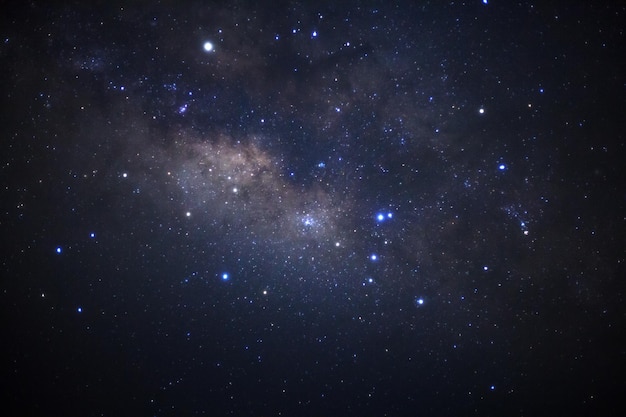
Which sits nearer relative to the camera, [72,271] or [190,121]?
[190,121]

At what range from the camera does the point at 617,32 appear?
3.63 meters

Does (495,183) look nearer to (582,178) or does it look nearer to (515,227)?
(515,227)

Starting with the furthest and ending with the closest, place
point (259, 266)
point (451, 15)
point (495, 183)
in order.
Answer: point (259, 266)
point (495, 183)
point (451, 15)

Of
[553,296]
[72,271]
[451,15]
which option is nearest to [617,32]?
[451,15]

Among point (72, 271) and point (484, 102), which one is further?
point (72, 271)

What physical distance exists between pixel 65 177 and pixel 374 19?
4.14 metres

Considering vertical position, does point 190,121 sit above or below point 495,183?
above

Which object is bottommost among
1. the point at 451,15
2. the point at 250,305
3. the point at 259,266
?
the point at 250,305

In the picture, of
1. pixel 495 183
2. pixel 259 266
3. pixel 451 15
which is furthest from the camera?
pixel 259 266

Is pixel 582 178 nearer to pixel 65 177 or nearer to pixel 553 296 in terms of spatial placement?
pixel 553 296

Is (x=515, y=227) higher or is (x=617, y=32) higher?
(x=617, y=32)

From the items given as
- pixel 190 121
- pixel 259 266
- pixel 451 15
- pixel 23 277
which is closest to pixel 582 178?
pixel 451 15

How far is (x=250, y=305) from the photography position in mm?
4273

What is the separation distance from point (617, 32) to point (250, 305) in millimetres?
5326
